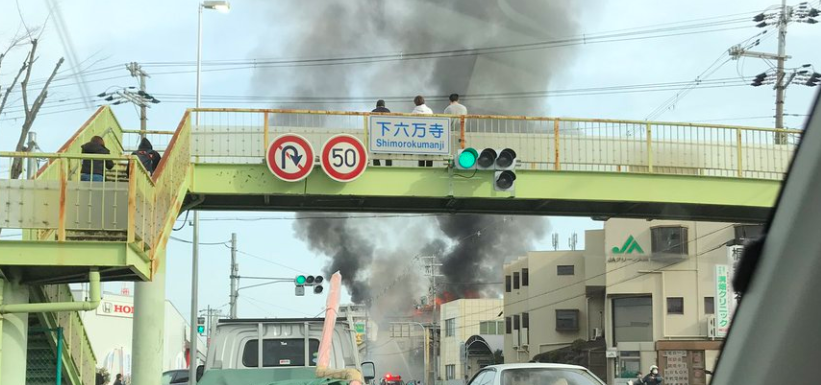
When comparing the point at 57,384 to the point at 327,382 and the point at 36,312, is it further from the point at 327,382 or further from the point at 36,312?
the point at 327,382

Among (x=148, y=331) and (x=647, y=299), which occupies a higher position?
(x=647, y=299)

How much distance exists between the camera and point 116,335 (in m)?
47.3

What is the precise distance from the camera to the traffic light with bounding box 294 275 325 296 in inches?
1326

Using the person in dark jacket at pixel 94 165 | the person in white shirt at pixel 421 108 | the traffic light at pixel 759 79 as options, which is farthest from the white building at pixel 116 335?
the traffic light at pixel 759 79

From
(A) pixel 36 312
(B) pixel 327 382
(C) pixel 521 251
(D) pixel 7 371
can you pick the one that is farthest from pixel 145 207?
(C) pixel 521 251

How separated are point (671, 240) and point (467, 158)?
31.4m

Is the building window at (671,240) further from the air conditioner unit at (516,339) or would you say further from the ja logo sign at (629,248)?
the air conditioner unit at (516,339)

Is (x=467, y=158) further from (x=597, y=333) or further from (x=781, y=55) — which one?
(x=597, y=333)

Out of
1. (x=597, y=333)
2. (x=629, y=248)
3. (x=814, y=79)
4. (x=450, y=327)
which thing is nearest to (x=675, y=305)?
(x=629, y=248)

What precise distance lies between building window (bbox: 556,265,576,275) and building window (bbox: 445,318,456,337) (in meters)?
32.1

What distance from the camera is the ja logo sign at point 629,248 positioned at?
48844 mm

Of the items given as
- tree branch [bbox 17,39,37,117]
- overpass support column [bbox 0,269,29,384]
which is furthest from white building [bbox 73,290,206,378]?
overpass support column [bbox 0,269,29,384]

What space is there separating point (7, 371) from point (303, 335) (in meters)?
4.18

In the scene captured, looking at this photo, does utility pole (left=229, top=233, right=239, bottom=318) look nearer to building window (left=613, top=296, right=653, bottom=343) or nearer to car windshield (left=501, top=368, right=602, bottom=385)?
building window (left=613, top=296, right=653, bottom=343)
